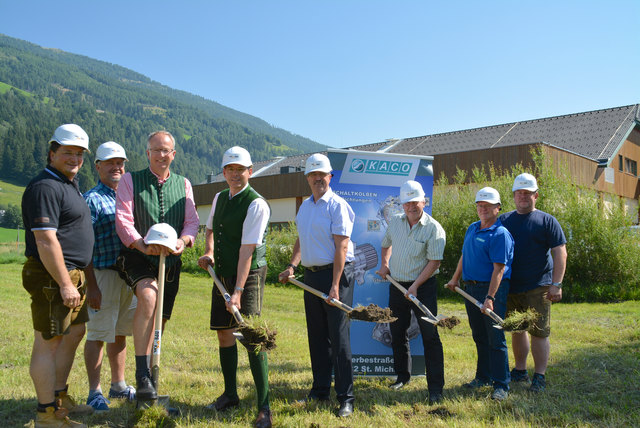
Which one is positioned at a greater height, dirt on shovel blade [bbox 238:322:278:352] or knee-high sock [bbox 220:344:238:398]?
dirt on shovel blade [bbox 238:322:278:352]

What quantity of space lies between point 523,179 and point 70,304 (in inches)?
176

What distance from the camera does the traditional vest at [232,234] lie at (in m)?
4.34

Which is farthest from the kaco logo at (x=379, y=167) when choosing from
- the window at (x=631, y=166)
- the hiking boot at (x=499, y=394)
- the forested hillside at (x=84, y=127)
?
the forested hillside at (x=84, y=127)

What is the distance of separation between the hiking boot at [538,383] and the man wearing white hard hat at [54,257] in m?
4.28

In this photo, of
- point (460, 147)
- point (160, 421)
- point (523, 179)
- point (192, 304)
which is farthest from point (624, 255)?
point (460, 147)

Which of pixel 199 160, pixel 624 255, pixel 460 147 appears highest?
pixel 199 160

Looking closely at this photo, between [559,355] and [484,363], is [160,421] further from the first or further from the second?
[559,355]

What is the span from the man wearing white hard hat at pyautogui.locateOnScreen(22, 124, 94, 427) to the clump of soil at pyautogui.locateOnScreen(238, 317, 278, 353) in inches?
50.0

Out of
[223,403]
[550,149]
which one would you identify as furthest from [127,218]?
[550,149]

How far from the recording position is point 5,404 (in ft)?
15.0

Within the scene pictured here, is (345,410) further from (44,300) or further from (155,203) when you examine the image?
(44,300)

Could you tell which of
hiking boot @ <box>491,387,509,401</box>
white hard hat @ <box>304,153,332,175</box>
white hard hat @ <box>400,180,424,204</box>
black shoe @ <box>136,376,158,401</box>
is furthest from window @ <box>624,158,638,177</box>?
black shoe @ <box>136,376,158,401</box>

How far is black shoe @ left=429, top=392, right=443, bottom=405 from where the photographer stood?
4981 millimetres

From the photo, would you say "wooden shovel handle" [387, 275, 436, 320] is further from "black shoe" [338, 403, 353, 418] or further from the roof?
the roof
